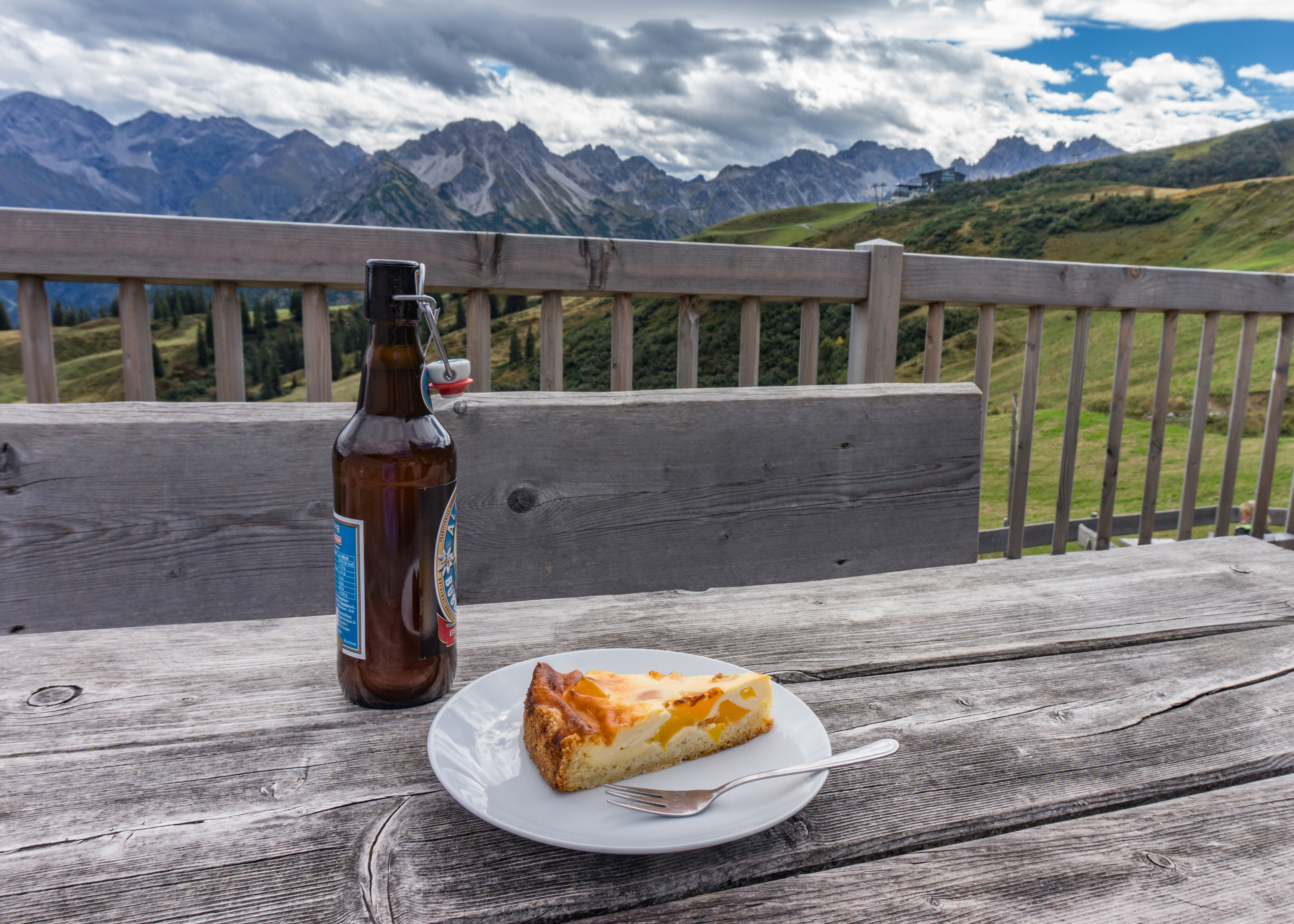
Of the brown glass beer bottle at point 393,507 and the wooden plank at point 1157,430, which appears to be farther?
the wooden plank at point 1157,430

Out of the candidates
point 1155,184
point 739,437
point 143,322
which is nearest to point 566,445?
point 739,437

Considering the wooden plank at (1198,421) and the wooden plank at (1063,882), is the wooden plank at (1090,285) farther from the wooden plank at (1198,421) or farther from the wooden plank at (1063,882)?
the wooden plank at (1063,882)

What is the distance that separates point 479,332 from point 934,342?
1.43 m

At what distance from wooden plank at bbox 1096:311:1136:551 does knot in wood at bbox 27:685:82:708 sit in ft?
8.88

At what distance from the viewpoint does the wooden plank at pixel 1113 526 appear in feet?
19.1

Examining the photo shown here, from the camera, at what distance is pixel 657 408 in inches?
57.9

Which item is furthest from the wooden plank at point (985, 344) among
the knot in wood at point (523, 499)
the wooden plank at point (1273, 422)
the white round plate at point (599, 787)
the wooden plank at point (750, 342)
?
the white round plate at point (599, 787)

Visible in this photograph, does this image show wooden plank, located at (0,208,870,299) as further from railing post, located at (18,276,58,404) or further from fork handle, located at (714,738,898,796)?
fork handle, located at (714,738,898,796)

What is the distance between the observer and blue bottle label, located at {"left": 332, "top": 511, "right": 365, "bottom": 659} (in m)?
0.73

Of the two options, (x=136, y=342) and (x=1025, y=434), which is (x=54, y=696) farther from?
(x=1025, y=434)

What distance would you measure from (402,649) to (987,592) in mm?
866

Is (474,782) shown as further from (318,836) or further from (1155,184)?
(1155,184)

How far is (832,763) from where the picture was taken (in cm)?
62

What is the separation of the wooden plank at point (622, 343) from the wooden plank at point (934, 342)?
0.91m
